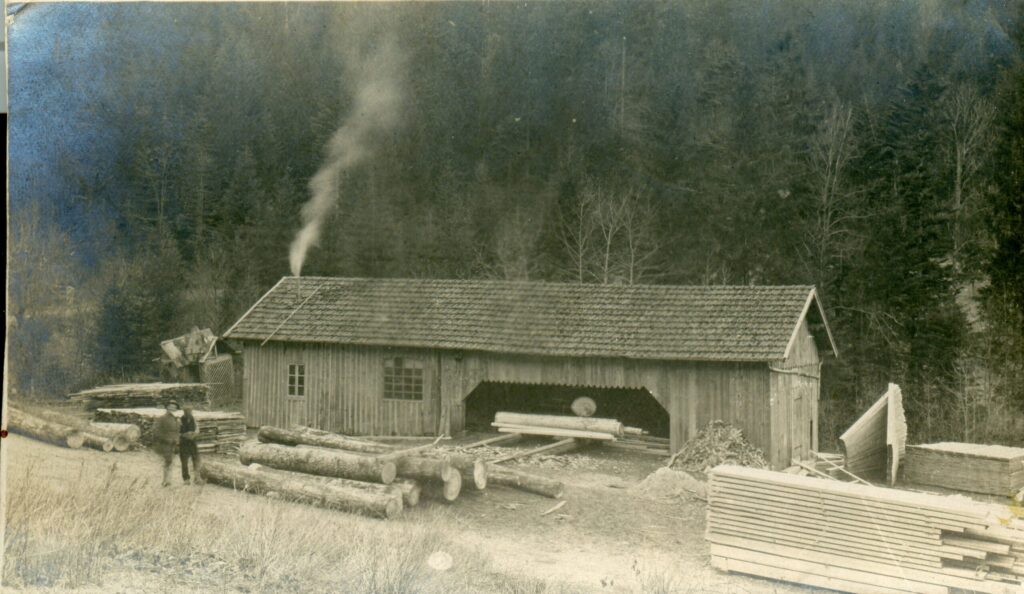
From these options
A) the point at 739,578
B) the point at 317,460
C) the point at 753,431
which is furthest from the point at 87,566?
the point at 753,431

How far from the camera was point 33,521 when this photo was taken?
9266 millimetres

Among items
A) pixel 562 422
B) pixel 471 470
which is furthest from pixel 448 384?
pixel 562 422

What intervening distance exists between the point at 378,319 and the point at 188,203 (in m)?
2.74

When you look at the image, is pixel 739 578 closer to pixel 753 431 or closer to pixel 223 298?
pixel 753 431

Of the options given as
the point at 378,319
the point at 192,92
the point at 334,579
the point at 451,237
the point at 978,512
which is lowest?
the point at 334,579

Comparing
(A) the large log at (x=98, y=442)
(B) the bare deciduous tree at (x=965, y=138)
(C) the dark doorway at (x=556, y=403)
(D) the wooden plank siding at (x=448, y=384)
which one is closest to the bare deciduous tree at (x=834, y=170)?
(B) the bare deciduous tree at (x=965, y=138)

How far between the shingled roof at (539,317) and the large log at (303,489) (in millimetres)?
1776

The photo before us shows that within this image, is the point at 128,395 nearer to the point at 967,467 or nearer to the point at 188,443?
the point at 188,443

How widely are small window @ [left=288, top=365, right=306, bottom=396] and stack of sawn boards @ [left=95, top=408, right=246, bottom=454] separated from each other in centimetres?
75

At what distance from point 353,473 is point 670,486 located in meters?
4.00

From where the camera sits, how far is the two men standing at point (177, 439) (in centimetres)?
982

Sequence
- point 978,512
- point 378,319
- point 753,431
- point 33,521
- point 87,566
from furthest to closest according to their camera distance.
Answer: point 753,431 < point 378,319 < point 33,521 < point 87,566 < point 978,512

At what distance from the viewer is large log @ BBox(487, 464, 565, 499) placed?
941 centimetres

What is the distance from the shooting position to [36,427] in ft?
31.3
